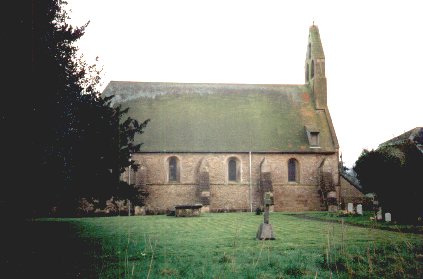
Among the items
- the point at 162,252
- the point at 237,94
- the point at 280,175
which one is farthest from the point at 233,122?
the point at 162,252

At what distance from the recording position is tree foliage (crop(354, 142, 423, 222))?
19391 mm

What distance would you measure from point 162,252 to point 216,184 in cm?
2240

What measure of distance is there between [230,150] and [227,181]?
103 inches

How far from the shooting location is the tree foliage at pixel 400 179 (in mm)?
19391

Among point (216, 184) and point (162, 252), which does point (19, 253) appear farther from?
point (216, 184)

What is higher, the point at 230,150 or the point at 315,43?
the point at 315,43

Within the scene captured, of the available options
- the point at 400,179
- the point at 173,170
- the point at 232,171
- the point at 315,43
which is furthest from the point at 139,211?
the point at 315,43

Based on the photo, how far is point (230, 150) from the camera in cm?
3281

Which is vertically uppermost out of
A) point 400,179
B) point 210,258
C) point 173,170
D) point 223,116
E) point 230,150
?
point 223,116

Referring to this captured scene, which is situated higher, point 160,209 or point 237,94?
point 237,94

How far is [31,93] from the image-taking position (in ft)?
25.6

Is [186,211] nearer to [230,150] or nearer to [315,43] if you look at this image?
[230,150]

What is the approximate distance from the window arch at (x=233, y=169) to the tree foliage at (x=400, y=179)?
13.3m

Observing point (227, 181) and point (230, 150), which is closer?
point (230, 150)
